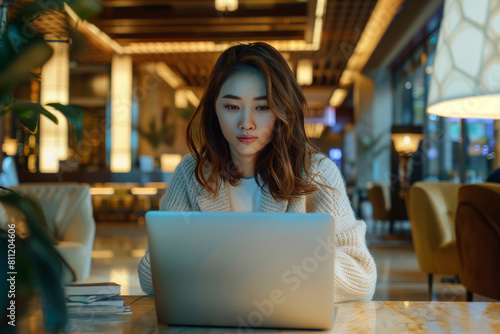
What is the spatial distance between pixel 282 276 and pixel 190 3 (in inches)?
293

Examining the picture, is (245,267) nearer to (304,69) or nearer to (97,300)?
(97,300)

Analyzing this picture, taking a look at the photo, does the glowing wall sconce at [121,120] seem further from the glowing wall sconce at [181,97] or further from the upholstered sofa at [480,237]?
the upholstered sofa at [480,237]

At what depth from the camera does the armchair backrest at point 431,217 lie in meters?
3.67

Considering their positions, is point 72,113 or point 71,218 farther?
point 71,218

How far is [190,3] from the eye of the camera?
25.1 ft

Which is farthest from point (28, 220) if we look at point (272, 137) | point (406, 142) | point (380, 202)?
point (380, 202)

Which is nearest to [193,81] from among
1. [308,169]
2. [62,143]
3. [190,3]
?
[62,143]

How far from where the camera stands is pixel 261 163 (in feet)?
4.26

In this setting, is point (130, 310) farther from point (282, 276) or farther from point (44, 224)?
point (44, 224)

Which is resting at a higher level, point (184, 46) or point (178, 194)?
point (184, 46)

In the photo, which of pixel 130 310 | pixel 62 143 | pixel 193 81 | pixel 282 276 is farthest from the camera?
pixel 193 81

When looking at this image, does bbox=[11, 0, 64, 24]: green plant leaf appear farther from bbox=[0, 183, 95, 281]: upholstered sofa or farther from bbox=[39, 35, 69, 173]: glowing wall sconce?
bbox=[39, 35, 69, 173]: glowing wall sconce

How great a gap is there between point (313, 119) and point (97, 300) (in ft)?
4.40

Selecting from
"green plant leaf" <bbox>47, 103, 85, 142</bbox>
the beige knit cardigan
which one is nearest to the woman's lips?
the beige knit cardigan
